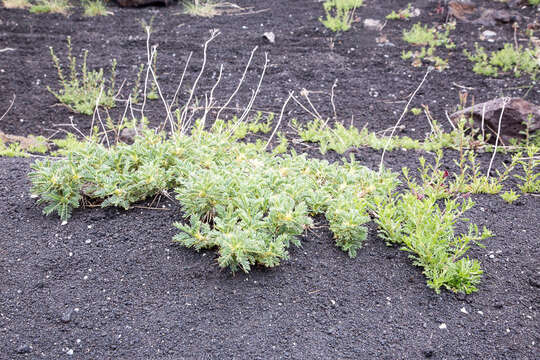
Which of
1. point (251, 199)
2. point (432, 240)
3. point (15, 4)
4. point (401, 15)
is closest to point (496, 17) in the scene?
point (401, 15)

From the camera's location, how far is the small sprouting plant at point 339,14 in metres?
7.11

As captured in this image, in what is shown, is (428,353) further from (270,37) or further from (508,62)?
(270,37)

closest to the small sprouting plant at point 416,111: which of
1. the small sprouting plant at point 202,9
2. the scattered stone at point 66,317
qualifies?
the scattered stone at point 66,317

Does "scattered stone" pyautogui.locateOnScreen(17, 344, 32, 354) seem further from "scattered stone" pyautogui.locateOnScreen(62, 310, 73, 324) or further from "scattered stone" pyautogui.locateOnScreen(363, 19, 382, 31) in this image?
"scattered stone" pyautogui.locateOnScreen(363, 19, 382, 31)

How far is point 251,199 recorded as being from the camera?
244cm

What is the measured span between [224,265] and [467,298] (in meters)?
1.32

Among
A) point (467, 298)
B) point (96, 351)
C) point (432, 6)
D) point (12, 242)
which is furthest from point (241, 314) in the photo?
point (432, 6)

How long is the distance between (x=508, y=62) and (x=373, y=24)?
2.27 meters

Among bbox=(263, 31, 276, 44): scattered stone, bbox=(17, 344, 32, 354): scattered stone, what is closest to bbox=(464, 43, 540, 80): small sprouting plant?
bbox=(263, 31, 276, 44): scattered stone

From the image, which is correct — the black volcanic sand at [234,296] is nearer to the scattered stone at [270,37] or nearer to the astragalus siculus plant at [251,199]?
the astragalus siculus plant at [251,199]

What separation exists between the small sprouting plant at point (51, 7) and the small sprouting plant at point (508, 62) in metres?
6.83

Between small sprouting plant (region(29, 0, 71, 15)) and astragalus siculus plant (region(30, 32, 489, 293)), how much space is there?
611cm

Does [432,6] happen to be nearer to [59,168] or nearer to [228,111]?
[228,111]

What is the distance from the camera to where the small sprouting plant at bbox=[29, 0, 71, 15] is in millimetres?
7758
